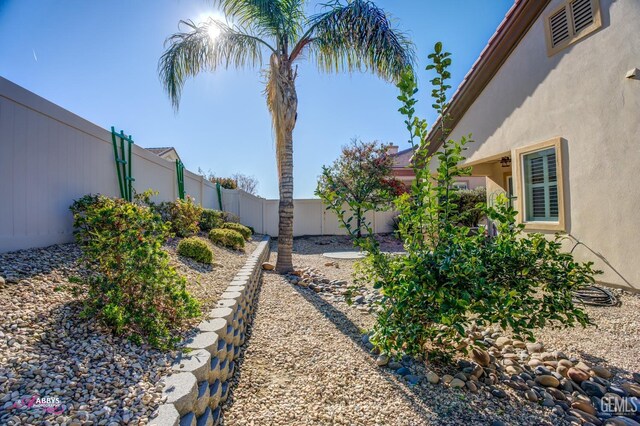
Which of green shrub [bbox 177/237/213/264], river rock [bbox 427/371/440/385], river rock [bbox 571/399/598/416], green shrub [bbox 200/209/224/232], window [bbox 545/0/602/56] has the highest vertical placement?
window [bbox 545/0/602/56]

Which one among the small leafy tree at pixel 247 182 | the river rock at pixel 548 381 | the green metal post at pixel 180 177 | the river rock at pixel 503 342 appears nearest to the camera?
the river rock at pixel 548 381

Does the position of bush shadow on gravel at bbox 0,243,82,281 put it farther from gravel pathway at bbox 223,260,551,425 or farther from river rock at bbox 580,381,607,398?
river rock at bbox 580,381,607,398

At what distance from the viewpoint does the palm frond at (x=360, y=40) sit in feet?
21.5

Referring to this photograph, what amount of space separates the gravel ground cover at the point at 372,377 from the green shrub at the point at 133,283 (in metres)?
0.83

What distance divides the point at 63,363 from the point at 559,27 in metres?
8.36

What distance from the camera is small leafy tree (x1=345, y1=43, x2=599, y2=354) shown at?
2410mm

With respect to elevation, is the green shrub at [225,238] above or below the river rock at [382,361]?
above

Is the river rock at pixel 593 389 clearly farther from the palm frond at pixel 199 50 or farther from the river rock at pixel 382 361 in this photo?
the palm frond at pixel 199 50

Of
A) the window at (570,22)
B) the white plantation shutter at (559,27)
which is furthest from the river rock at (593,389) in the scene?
the white plantation shutter at (559,27)

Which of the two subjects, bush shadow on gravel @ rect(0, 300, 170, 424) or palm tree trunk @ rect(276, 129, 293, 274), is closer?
bush shadow on gravel @ rect(0, 300, 170, 424)

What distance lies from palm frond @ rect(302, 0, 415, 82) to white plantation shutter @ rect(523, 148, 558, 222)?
10.9 ft

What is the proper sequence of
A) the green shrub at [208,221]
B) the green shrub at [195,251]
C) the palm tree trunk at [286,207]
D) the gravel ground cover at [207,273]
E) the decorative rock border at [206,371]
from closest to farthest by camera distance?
the decorative rock border at [206,371] → the gravel ground cover at [207,273] → the green shrub at [195,251] → the palm tree trunk at [286,207] → the green shrub at [208,221]

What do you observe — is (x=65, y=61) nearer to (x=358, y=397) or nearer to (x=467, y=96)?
(x=358, y=397)

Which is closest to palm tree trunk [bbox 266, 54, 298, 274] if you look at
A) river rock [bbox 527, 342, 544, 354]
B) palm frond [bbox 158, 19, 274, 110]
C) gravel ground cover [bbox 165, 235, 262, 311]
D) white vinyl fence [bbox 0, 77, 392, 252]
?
palm frond [bbox 158, 19, 274, 110]
